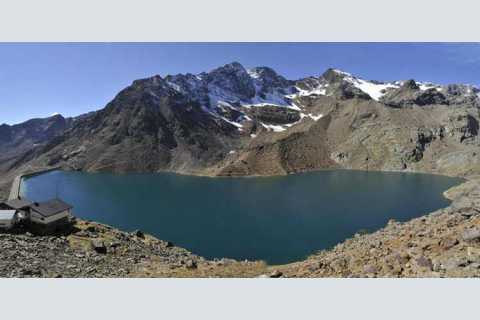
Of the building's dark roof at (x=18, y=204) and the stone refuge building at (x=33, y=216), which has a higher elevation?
the building's dark roof at (x=18, y=204)

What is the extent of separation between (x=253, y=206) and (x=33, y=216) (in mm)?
38372

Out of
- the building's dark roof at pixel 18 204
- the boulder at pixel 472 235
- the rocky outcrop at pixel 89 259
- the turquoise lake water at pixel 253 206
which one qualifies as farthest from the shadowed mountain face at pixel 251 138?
the boulder at pixel 472 235

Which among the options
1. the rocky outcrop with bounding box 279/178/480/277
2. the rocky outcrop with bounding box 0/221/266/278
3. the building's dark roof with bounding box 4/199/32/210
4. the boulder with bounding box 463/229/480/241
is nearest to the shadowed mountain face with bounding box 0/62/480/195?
the building's dark roof with bounding box 4/199/32/210

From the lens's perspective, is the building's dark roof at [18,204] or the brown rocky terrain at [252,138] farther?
the brown rocky terrain at [252,138]

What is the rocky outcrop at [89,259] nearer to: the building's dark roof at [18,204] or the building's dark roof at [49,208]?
the building's dark roof at [49,208]

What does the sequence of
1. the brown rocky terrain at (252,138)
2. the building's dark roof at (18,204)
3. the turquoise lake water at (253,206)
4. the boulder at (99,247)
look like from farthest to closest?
the brown rocky terrain at (252,138)
the turquoise lake water at (253,206)
the building's dark roof at (18,204)
the boulder at (99,247)

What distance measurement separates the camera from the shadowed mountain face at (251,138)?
116625 mm

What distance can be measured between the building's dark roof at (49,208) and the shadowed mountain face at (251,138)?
8222 cm

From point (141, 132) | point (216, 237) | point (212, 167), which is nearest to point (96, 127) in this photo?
point (141, 132)

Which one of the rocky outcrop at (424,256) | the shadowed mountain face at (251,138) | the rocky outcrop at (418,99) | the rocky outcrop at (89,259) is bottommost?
the rocky outcrop at (89,259)

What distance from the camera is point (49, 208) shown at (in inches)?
999

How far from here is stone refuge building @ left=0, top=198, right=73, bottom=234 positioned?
923 inches

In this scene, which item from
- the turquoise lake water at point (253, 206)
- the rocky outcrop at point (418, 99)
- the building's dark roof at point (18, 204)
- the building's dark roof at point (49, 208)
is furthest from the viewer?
the rocky outcrop at point (418, 99)

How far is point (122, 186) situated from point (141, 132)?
186 feet
